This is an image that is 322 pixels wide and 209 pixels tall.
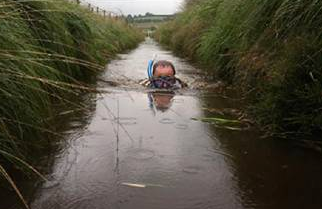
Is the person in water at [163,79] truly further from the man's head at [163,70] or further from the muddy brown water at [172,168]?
the muddy brown water at [172,168]

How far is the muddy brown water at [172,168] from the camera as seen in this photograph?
303 centimetres

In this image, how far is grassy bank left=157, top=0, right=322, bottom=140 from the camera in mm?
4168

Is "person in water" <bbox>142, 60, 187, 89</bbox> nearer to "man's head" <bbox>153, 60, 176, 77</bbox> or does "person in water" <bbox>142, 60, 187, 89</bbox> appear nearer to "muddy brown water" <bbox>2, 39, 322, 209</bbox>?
"man's head" <bbox>153, 60, 176, 77</bbox>

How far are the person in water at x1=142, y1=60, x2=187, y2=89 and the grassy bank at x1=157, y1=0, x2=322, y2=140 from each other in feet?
2.68

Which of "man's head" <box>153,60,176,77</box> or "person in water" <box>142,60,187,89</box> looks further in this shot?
"man's head" <box>153,60,176,77</box>

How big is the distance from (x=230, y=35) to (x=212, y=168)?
4277 mm

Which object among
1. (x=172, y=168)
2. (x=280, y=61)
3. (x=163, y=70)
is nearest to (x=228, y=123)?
(x=280, y=61)

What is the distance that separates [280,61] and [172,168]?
1.91 metres

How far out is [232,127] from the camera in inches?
191

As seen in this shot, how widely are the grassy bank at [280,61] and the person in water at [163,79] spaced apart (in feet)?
2.68

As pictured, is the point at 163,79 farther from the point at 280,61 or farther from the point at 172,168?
the point at 172,168

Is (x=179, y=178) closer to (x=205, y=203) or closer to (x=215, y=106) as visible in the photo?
(x=205, y=203)

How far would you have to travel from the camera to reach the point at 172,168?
3.57 m

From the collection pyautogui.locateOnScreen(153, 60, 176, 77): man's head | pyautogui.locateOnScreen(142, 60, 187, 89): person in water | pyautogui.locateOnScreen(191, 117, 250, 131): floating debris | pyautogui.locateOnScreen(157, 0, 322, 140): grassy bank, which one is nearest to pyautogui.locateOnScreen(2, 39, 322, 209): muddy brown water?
pyautogui.locateOnScreen(191, 117, 250, 131): floating debris
